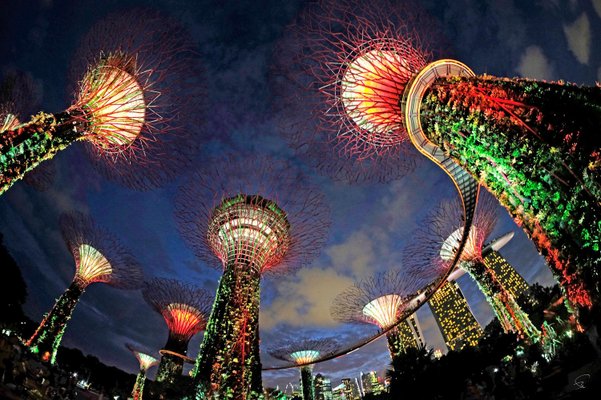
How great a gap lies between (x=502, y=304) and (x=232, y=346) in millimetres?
12651

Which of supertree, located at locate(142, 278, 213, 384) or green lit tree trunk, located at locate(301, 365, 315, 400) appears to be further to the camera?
green lit tree trunk, located at locate(301, 365, 315, 400)

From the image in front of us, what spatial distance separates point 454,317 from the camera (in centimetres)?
4909

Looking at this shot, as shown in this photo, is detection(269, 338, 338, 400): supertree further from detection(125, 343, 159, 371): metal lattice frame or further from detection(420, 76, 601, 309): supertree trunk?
detection(420, 76, 601, 309): supertree trunk

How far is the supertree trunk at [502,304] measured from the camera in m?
13.7

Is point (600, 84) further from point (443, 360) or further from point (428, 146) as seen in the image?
point (443, 360)

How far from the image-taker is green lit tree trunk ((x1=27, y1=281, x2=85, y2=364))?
13.6 m

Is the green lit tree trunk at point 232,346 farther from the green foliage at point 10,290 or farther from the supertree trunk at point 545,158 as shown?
the green foliage at point 10,290

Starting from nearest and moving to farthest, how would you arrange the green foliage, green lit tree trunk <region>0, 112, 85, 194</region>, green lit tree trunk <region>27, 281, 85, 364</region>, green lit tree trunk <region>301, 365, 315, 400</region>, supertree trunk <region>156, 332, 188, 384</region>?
green lit tree trunk <region>0, 112, 85, 194</region> → green lit tree trunk <region>27, 281, 85, 364</region> → supertree trunk <region>156, 332, 188, 384</region> → green lit tree trunk <region>301, 365, 315, 400</region> → the green foliage

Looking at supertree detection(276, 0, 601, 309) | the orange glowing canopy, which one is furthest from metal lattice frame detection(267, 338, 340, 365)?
supertree detection(276, 0, 601, 309)

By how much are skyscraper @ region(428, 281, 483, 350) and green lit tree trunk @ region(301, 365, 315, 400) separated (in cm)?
3003

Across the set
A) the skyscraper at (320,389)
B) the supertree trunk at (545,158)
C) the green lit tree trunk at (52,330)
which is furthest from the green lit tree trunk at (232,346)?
the skyscraper at (320,389)

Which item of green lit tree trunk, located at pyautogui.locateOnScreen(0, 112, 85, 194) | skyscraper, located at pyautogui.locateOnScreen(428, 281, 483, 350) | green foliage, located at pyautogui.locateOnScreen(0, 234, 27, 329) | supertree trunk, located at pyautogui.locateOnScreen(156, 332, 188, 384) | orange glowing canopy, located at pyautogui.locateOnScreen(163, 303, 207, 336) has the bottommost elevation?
green lit tree trunk, located at pyautogui.locateOnScreen(0, 112, 85, 194)

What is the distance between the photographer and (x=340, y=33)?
6844 millimetres

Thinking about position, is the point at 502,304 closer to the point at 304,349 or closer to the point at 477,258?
the point at 477,258
